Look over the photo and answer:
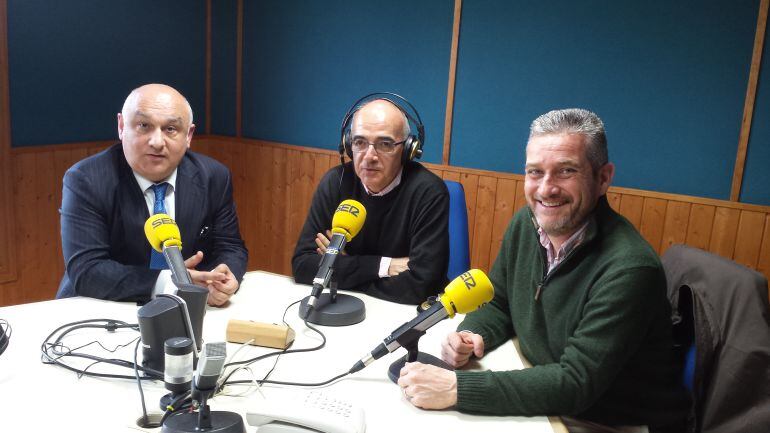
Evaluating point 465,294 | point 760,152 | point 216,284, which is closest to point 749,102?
point 760,152

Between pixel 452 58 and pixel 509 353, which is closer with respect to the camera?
pixel 509 353

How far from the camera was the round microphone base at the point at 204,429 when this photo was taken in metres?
1.14

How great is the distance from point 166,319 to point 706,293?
1425 mm

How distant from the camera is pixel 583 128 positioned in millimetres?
1583

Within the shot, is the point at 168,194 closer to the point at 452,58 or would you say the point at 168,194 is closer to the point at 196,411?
the point at 196,411

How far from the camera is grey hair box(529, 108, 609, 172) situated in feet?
5.20

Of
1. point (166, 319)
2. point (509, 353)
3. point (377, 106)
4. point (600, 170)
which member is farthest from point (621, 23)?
point (166, 319)

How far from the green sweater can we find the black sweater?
1.25 feet

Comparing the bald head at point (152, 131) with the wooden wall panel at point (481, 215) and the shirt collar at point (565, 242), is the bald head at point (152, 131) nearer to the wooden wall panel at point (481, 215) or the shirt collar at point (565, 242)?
the shirt collar at point (565, 242)

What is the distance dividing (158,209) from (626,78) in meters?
2.76

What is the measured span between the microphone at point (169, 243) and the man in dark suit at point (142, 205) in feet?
0.98

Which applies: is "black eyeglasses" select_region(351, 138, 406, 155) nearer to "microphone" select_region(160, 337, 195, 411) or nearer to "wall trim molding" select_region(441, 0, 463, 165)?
"microphone" select_region(160, 337, 195, 411)

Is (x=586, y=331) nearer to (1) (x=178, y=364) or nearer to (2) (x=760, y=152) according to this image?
(1) (x=178, y=364)

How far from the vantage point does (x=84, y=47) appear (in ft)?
12.5
